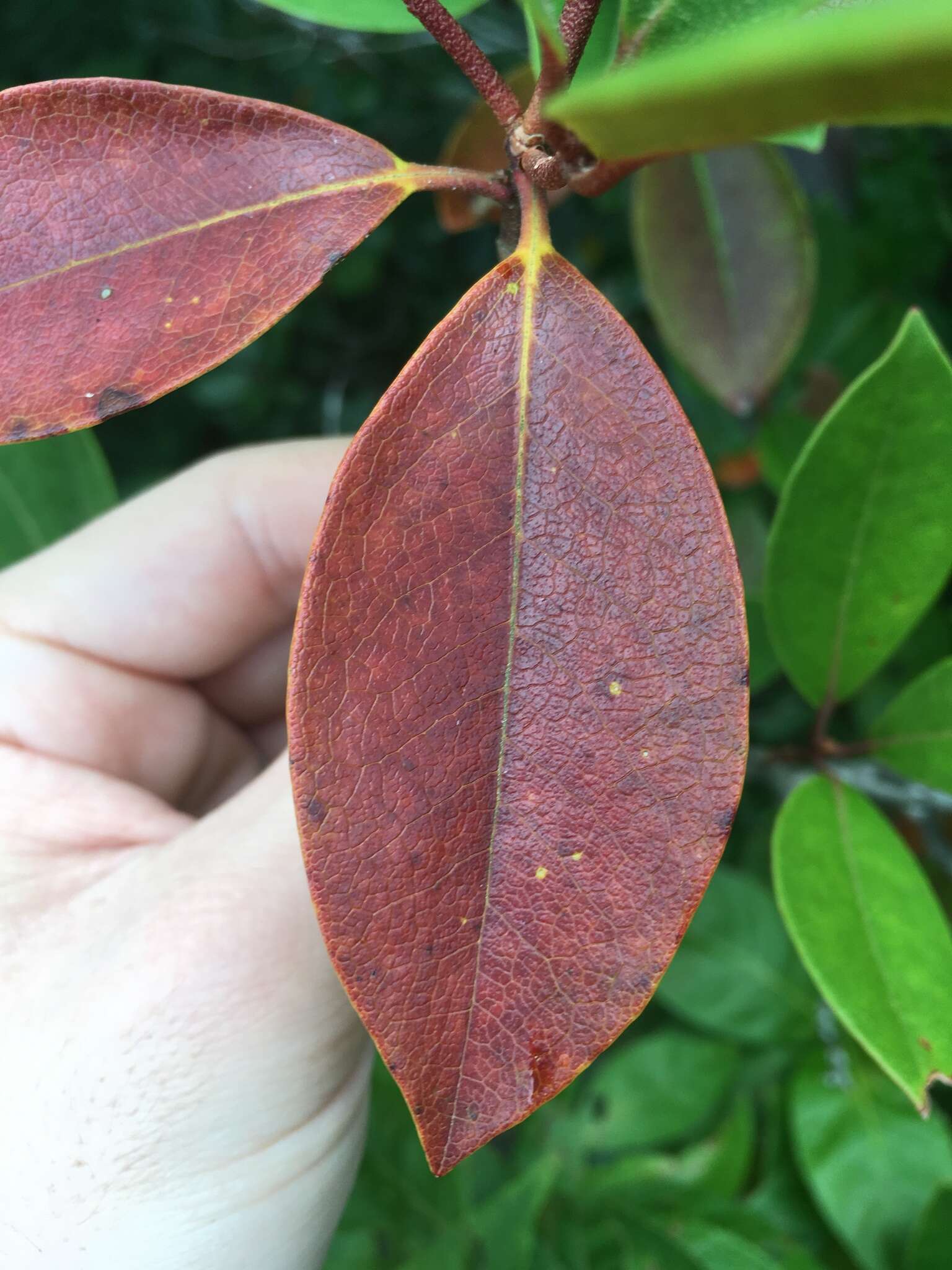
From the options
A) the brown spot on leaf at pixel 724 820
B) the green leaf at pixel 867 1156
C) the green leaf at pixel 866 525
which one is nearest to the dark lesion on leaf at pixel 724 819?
the brown spot on leaf at pixel 724 820

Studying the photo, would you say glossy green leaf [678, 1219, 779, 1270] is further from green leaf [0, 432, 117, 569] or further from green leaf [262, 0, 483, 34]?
green leaf [262, 0, 483, 34]

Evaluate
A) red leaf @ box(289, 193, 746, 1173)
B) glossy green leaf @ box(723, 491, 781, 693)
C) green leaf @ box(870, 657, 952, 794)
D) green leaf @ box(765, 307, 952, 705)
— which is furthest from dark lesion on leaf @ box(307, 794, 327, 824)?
glossy green leaf @ box(723, 491, 781, 693)

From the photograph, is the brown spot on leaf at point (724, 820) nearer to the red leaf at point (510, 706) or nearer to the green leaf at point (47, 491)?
the red leaf at point (510, 706)

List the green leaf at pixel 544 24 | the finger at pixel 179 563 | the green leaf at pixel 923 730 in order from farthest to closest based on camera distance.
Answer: the finger at pixel 179 563
the green leaf at pixel 923 730
the green leaf at pixel 544 24

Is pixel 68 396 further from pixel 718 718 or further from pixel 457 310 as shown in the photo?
pixel 718 718

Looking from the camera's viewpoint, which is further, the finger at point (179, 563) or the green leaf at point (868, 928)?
the finger at point (179, 563)

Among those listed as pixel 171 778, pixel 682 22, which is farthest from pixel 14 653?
pixel 682 22
